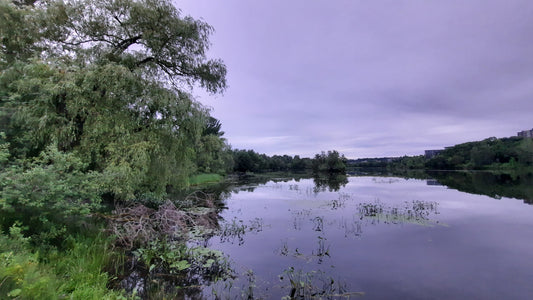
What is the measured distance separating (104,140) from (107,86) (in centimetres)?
222

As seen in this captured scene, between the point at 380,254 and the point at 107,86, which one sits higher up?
the point at 107,86

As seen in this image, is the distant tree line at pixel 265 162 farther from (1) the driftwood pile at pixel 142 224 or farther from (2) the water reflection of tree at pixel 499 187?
(1) the driftwood pile at pixel 142 224

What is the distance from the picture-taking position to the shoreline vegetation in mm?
5508

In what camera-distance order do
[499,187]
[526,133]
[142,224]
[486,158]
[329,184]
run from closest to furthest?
[142,224]
[499,187]
[329,184]
[486,158]
[526,133]

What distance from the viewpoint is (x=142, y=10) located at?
35.8 ft

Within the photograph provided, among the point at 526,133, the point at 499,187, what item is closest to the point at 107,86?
the point at 499,187

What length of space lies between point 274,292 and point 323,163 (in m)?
98.2

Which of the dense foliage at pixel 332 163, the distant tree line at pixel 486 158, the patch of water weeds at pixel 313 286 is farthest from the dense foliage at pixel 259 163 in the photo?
the patch of water weeds at pixel 313 286

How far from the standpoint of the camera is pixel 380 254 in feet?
28.4

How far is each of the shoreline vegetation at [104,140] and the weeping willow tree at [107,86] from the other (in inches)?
2.0

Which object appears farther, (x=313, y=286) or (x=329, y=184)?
(x=329, y=184)

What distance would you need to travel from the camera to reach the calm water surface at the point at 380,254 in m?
6.12

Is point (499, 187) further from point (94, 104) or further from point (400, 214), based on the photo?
point (94, 104)

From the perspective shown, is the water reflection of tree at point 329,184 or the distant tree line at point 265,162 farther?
the distant tree line at point 265,162
